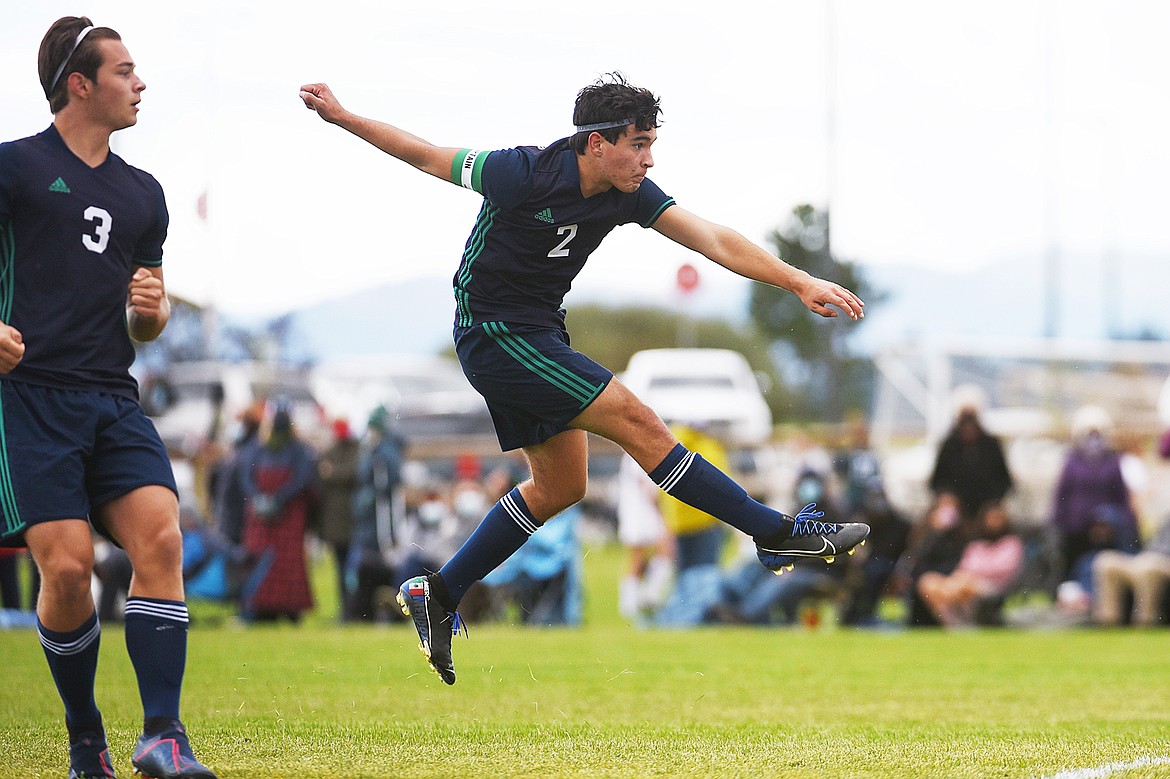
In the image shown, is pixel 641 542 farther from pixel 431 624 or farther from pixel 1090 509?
pixel 431 624

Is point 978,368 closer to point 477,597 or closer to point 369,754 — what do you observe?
point 477,597

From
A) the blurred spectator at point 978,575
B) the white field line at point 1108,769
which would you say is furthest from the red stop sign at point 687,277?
the white field line at point 1108,769

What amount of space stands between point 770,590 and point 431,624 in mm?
7640

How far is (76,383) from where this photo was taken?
461 centimetres

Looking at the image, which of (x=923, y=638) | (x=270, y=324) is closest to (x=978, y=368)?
(x=270, y=324)

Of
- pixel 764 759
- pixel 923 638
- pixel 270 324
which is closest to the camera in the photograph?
pixel 764 759

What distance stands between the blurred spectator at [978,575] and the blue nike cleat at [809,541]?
24.7 ft

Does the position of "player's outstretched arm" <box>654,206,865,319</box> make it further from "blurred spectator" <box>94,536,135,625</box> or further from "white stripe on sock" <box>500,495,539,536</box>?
"blurred spectator" <box>94,536,135,625</box>

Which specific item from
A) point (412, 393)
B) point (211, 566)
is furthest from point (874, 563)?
point (412, 393)

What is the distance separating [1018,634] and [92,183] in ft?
32.3

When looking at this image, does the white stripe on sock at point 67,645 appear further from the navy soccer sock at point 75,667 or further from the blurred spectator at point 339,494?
the blurred spectator at point 339,494

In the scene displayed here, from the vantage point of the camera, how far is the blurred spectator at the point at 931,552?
12961 mm

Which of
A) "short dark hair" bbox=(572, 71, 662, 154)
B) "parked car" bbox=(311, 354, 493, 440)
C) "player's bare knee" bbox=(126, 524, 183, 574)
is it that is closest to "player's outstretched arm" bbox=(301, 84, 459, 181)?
"short dark hair" bbox=(572, 71, 662, 154)

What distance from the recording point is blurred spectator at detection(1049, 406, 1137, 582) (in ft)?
42.7
